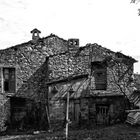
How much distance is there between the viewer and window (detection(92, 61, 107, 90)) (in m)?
17.5

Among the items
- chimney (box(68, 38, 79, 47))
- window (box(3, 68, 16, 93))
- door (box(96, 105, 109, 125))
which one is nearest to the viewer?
door (box(96, 105, 109, 125))

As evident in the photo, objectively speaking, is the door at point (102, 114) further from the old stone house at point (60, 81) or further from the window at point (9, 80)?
the window at point (9, 80)

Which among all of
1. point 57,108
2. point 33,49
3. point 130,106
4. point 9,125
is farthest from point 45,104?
point 130,106

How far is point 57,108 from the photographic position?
16172mm

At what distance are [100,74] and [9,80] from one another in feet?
23.2

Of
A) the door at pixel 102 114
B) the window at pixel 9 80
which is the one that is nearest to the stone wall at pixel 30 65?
the window at pixel 9 80

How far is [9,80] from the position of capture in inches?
724

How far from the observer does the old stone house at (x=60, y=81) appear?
16484mm

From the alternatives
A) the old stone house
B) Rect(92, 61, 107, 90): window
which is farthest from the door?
Rect(92, 61, 107, 90): window

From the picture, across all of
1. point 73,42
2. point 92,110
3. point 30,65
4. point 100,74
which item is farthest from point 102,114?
point 30,65

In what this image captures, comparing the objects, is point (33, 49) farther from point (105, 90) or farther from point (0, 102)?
point (105, 90)

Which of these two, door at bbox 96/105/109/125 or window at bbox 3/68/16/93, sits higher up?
window at bbox 3/68/16/93

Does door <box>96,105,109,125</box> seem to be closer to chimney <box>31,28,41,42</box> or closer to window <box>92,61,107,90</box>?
window <box>92,61,107,90</box>

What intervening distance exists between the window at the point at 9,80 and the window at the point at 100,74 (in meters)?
6.35
